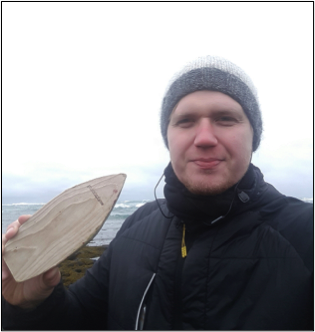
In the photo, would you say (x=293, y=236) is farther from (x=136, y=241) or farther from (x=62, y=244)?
(x=62, y=244)

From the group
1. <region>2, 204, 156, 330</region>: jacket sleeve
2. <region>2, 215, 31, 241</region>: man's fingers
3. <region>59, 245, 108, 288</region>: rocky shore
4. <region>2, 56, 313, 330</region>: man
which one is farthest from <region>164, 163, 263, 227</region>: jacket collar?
<region>59, 245, 108, 288</region>: rocky shore

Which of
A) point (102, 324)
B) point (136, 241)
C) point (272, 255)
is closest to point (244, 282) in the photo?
point (272, 255)

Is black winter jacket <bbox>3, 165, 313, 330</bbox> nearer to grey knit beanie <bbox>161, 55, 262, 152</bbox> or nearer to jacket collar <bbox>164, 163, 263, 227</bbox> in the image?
jacket collar <bbox>164, 163, 263, 227</bbox>

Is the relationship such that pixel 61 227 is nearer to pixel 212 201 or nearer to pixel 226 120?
pixel 212 201

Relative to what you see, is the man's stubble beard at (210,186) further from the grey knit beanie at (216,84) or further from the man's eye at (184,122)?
the grey knit beanie at (216,84)

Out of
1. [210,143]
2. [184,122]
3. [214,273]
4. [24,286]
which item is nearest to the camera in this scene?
[214,273]

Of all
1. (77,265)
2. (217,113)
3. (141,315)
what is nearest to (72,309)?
(141,315)
